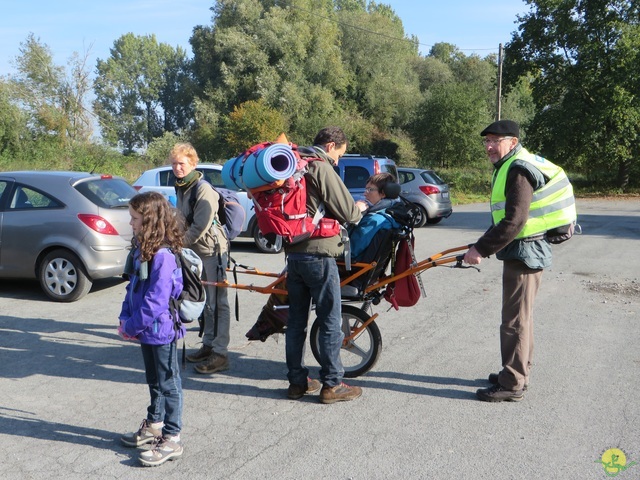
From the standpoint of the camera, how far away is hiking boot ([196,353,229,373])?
553 centimetres

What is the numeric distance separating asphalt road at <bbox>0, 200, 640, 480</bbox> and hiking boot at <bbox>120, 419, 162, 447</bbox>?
0.21ft

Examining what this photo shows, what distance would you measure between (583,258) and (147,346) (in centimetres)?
963

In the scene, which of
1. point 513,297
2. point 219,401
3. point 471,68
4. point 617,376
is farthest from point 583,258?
point 471,68

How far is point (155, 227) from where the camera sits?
12.7 ft

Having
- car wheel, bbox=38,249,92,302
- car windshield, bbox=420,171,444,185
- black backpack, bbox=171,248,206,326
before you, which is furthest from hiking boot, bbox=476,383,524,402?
car windshield, bbox=420,171,444,185

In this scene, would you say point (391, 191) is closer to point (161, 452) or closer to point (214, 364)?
point (214, 364)

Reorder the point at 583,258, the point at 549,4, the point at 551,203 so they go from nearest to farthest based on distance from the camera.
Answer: the point at 551,203, the point at 583,258, the point at 549,4

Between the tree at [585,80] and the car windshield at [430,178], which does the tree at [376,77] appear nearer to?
the tree at [585,80]

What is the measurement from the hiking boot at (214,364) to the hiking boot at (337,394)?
3.75 feet

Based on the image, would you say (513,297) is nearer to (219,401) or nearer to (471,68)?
(219,401)

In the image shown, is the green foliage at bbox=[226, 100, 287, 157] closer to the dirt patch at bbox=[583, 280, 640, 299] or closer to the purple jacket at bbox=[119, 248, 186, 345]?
the dirt patch at bbox=[583, 280, 640, 299]

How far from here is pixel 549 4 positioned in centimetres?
3288

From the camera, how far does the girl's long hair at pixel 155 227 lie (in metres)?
3.83

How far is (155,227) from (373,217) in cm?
198
